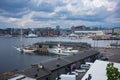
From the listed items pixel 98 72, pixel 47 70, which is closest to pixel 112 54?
pixel 47 70

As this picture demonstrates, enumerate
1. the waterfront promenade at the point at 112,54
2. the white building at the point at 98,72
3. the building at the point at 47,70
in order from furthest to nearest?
the waterfront promenade at the point at 112,54, the building at the point at 47,70, the white building at the point at 98,72

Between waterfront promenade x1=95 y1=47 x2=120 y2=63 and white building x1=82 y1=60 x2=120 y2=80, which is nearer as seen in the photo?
white building x1=82 y1=60 x2=120 y2=80

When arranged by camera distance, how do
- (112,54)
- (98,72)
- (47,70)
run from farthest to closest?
(112,54) → (47,70) → (98,72)

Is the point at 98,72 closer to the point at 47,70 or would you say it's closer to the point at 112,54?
the point at 47,70

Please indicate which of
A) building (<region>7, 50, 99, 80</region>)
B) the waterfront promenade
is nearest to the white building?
the waterfront promenade

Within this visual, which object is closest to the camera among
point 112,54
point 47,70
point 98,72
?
point 98,72

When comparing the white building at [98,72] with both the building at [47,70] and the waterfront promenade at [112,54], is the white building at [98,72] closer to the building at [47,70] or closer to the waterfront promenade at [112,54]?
the waterfront promenade at [112,54]

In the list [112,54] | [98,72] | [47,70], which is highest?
[98,72]

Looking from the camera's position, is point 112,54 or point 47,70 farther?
point 112,54

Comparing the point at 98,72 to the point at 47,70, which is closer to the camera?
the point at 98,72

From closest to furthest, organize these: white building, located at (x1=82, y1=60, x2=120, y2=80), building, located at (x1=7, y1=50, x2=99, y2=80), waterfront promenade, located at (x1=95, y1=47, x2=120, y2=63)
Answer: white building, located at (x1=82, y1=60, x2=120, y2=80) < building, located at (x1=7, y1=50, x2=99, y2=80) < waterfront promenade, located at (x1=95, y1=47, x2=120, y2=63)

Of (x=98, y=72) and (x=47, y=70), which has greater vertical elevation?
(x=98, y=72)

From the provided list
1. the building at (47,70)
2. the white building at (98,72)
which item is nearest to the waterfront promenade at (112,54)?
the white building at (98,72)

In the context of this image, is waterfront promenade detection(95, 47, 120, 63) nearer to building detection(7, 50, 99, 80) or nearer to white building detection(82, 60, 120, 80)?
white building detection(82, 60, 120, 80)
